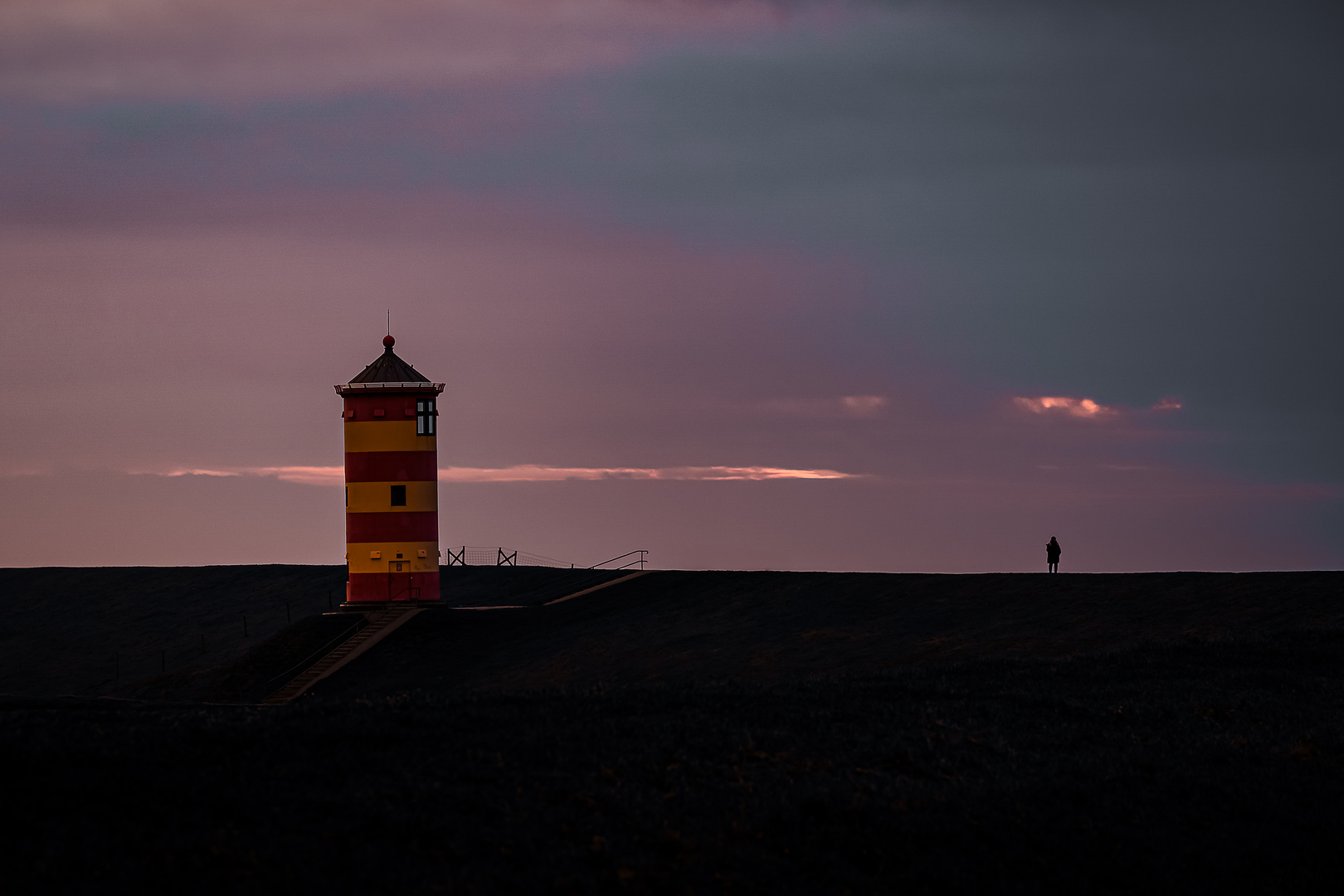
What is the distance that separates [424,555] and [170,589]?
27080 millimetres

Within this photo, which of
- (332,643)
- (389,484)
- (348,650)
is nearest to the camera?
(348,650)

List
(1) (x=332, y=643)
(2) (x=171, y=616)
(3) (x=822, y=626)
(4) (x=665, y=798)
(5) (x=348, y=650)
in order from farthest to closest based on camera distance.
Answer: (2) (x=171, y=616)
(1) (x=332, y=643)
(5) (x=348, y=650)
(3) (x=822, y=626)
(4) (x=665, y=798)

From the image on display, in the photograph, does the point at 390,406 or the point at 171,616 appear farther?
the point at 171,616

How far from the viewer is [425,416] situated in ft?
173

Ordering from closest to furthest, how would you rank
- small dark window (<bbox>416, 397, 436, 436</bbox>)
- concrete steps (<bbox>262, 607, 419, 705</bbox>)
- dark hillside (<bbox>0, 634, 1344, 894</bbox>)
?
dark hillside (<bbox>0, 634, 1344, 894</bbox>)
concrete steps (<bbox>262, 607, 419, 705</bbox>)
small dark window (<bbox>416, 397, 436, 436</bbox>)

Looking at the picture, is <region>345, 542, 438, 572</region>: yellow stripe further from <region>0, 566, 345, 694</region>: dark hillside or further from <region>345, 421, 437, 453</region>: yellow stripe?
<region>0, 566, 345, 694</region>: dark hillside

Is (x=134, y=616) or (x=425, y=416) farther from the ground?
(x=425, y=416)

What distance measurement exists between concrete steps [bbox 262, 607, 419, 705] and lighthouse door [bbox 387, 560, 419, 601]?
83cm

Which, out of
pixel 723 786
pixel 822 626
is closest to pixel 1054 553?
pixel 822 626

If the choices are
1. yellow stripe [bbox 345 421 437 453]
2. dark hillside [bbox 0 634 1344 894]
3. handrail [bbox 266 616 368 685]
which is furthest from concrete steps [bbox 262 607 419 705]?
dark hillside [bbox 0 634 1344 894]

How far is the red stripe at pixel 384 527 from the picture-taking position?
52531 millimetres

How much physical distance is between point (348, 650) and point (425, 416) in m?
9.93

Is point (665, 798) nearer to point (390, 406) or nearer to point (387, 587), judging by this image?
point (387, 587)

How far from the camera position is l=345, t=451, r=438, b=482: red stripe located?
172ft
